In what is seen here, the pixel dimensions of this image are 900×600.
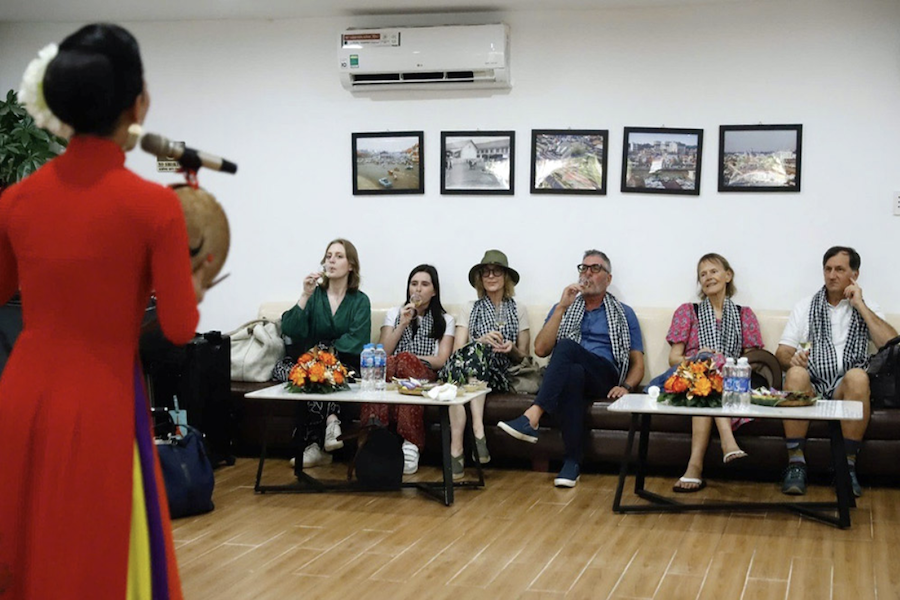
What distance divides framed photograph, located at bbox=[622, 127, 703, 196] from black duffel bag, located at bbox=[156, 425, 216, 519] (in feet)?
9.95

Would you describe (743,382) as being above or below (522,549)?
above

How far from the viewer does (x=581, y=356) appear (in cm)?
537

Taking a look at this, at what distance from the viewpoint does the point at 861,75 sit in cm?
583

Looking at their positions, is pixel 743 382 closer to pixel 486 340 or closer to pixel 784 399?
pixel 784 399

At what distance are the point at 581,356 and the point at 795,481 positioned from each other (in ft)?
3.98

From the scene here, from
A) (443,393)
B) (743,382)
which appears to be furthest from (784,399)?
(443,393)

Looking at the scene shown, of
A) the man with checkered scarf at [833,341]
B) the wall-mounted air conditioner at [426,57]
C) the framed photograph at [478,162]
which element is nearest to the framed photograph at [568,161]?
the framed photograph at [478,162]

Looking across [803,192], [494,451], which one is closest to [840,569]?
[494,451]

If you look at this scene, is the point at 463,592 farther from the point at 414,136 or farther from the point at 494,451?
the point at 414,136

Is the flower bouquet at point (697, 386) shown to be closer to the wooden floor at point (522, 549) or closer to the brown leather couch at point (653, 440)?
the wooden floor at point (522, 549)

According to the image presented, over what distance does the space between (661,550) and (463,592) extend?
0.94m

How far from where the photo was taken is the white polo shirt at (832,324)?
537cm

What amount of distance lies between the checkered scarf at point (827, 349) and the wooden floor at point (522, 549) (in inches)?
23.9

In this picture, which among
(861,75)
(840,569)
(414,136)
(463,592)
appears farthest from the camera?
(414,136)
